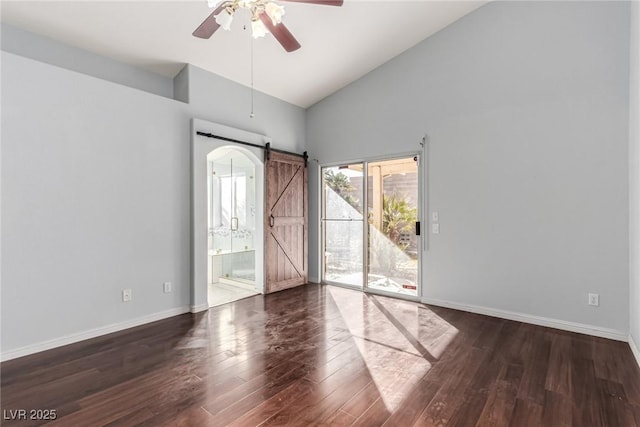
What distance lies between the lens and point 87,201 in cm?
330

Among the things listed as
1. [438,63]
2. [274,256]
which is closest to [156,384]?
[274,256]

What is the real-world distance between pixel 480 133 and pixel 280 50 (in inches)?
111

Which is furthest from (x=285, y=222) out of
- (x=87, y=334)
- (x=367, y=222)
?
(x=87, y=334)

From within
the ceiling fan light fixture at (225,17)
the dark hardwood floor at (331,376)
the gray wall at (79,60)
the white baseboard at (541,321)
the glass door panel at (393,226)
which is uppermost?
the gray wall at (79,60)

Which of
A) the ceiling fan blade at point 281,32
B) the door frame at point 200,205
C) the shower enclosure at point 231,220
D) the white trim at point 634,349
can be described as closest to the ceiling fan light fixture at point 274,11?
the ceiling fan blade at point 281,32

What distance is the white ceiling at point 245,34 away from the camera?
314 centimetres

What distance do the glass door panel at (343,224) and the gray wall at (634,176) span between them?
3224mm

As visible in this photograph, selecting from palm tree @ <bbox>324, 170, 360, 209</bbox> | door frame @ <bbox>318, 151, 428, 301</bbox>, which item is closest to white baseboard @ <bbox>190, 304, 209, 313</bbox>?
door frame @ <bbox>318, 151, 428, 301</bbox>

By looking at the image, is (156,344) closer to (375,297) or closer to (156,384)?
(156,384)

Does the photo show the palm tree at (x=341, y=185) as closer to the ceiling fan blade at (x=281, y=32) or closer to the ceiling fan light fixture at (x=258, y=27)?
the ceiling fan blade at (x=281, y=32)

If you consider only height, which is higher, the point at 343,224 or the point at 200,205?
the point at 200,205

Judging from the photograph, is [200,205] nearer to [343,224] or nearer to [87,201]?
[87,201]

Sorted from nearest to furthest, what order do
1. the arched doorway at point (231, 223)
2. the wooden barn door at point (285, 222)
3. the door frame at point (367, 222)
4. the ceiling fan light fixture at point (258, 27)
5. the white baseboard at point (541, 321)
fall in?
1. the ceiling fan light fixture at point (258, 27)
2. the white baseboard at point (541, 321)
3. the door frame at point (367, 222)
4. the wooden barn door at point (285, 222)
5. the arched doorway at point (231, 223)

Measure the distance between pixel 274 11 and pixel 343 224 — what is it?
3.70 m
